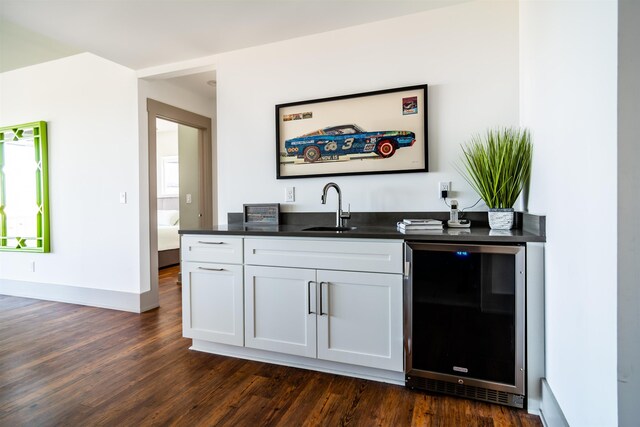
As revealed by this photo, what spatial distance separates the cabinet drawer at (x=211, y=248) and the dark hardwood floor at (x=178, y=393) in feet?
2.21

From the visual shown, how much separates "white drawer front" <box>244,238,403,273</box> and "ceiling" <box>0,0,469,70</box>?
154 cm

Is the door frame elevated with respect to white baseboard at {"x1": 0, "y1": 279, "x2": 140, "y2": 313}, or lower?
elevated

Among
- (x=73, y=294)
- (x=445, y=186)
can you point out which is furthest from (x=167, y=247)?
(x=445, y=186)

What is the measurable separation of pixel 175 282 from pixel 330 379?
3120 millimetres

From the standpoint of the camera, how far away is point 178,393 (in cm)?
180

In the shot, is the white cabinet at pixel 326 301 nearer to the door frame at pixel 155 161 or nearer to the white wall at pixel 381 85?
the white wall at pixel 381 85

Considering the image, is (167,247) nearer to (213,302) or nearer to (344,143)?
(213,302)

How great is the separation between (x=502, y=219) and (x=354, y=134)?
1129 millimetres

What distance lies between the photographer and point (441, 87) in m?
2.24

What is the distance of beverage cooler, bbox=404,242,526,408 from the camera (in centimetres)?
162

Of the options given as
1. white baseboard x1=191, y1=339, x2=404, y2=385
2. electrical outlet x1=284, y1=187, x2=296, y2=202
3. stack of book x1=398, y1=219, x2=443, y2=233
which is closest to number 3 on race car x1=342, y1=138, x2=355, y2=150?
electrical outlet x1=284, y1=187, x2=296, y2=202

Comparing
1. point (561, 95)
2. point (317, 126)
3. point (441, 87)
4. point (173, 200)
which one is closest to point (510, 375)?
point (561, 95)

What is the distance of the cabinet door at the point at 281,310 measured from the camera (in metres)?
1.98

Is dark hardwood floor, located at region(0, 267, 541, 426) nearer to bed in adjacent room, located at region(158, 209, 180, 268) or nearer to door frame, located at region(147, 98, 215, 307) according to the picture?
door frame, located at region(147, 98, 215, 307)
